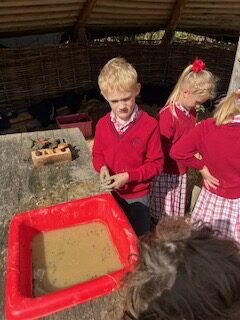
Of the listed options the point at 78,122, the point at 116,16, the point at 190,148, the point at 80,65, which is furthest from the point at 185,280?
the point at 80,65

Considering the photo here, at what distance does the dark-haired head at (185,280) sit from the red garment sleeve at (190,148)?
4.87 feet

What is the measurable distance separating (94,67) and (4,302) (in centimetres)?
656

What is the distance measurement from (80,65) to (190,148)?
215 inches

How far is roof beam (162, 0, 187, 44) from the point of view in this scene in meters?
7.06

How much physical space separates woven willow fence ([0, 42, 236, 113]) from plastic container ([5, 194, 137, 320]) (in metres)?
5.31

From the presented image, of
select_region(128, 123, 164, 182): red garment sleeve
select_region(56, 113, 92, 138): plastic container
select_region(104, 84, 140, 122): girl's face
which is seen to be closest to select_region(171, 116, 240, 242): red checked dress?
select_region(128, 123, 164, 182): red garment sleeve

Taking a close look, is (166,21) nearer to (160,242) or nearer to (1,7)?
(1,7)

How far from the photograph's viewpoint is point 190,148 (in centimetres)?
264

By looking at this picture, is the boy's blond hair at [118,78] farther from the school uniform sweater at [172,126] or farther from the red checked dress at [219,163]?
the school uniform sweater at [172,126]

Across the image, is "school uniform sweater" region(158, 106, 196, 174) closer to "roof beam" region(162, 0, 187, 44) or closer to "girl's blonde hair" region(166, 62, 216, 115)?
"girl's blonde hair" region(166, 62, 216, 115)

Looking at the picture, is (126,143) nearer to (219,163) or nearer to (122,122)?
(122,122)

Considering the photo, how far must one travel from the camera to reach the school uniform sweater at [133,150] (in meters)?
2.53

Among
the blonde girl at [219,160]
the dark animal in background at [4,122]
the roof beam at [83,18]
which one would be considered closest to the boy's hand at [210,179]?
the blonde girl at [219,160]

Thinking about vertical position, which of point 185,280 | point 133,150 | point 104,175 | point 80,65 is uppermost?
point 185,280
